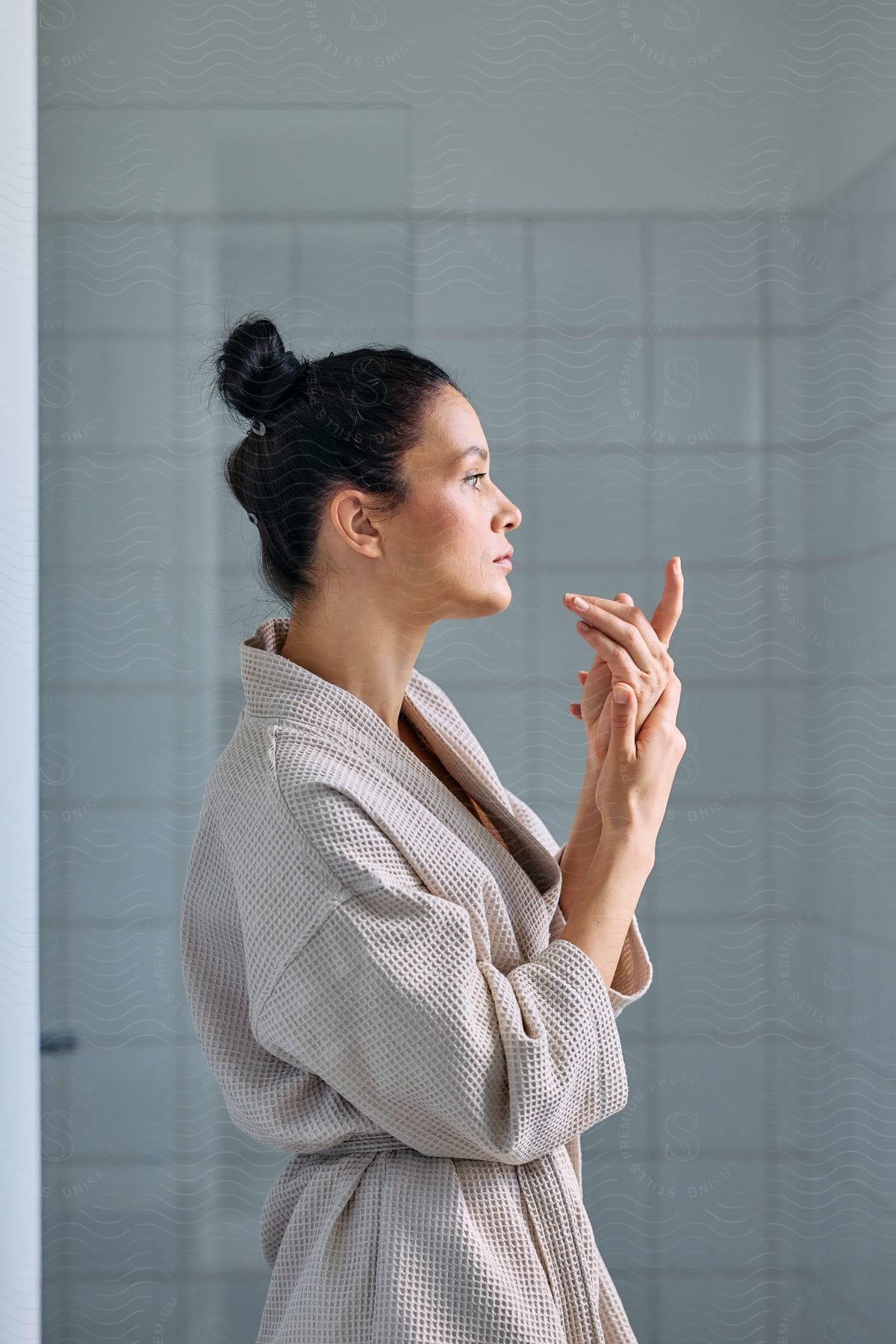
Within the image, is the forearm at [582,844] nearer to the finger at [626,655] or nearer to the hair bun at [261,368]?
the finger at [626,655]

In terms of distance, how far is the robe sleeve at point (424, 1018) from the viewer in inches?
22.6

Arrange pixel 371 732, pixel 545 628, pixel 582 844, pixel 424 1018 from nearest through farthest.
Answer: pixel 424 1018
pixel 371 732
pixel 582 844
pixel 545 628

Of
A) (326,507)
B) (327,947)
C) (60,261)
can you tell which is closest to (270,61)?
(60,261)

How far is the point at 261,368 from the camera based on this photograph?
0.72m

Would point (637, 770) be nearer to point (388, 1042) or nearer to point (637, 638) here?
point (637, 638)

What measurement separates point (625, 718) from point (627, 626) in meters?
0.06

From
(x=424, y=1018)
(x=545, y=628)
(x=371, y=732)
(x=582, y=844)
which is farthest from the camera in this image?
(x=545, y=628)

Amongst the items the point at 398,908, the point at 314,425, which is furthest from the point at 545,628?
the point at 398,908

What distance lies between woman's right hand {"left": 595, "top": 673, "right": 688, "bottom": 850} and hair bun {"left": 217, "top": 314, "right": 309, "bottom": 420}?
27 centimetres

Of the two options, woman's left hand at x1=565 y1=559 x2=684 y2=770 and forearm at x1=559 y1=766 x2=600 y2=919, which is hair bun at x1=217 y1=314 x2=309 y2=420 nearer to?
woman's left hand at x1=565 y1=559 x2=684 y2=770

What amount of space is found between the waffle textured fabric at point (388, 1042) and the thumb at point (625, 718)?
0.35 ft

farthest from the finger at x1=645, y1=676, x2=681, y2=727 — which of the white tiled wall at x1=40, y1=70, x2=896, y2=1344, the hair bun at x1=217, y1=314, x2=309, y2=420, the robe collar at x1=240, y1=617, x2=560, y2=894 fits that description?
the white tiled wall at x1=40, y1=70, x2=896, y2=1344

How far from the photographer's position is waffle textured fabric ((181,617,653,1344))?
582 millimetres

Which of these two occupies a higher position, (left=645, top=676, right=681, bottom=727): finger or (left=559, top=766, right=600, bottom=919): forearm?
(left=645, top=676, right=681, bottom=727): finger
